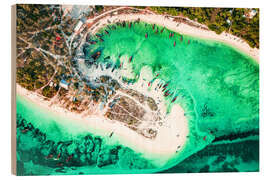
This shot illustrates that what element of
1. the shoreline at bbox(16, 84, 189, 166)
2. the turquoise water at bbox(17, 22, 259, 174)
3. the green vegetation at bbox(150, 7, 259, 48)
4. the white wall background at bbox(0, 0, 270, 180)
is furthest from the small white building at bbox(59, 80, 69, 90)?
the green vegetation at bbox(150, 7, 259, 48)

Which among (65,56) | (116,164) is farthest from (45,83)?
(116,164)

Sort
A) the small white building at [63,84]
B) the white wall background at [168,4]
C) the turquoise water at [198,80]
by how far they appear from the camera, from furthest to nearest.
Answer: the turquoise water at [198,80] → the small white building at [63,84] → the white wall background at [168,4]

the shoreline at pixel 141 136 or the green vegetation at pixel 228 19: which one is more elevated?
the green vegetation at pixel 228 19

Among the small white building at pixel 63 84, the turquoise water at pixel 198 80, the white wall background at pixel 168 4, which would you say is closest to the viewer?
the white wall background at pixel 168 4

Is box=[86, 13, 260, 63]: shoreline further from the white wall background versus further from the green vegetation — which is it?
the white wall background

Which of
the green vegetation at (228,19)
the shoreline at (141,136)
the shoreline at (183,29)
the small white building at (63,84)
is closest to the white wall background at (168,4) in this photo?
the green vegetation at (228,19)

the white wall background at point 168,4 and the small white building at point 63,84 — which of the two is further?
the small white building at point 63,84

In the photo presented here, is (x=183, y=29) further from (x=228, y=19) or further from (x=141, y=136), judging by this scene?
(x=141, y=136)

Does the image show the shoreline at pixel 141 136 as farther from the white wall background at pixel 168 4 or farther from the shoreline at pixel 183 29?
the shoreline at pixel 183 29
